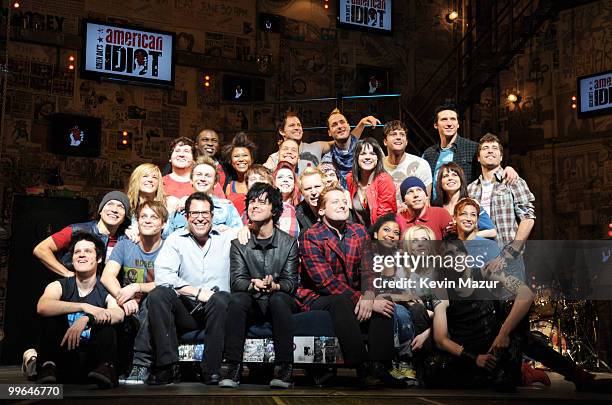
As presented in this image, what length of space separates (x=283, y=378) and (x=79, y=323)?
3.81 ft

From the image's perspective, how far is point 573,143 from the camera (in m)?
10.4

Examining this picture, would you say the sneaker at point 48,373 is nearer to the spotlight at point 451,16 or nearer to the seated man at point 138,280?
the seated man at point 138,280

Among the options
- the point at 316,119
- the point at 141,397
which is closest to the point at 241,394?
the point at 141,397

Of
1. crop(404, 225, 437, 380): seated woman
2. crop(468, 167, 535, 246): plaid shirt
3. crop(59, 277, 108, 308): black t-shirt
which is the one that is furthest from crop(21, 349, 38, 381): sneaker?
crop(468, 167, 535, 246): plaid shirt

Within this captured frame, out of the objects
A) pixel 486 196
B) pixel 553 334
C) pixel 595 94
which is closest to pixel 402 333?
pixel 486 196

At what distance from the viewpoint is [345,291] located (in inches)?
179

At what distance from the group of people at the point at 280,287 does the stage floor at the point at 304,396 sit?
161mm

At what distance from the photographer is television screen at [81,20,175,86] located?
9.32m

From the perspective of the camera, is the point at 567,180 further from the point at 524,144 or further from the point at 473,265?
the point at 473,265

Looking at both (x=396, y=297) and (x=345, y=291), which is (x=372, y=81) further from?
(x=345, y=291)

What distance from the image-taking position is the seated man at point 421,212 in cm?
520

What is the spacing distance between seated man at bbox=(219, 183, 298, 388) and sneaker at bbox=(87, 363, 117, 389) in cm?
57

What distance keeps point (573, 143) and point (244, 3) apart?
Answer: 4.78 m

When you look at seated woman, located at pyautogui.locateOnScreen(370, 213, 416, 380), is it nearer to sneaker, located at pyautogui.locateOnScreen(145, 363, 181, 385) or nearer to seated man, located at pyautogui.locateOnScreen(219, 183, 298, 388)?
seated man, located at pyautogui.locateOnScreen(219, 183, 298, 388)
